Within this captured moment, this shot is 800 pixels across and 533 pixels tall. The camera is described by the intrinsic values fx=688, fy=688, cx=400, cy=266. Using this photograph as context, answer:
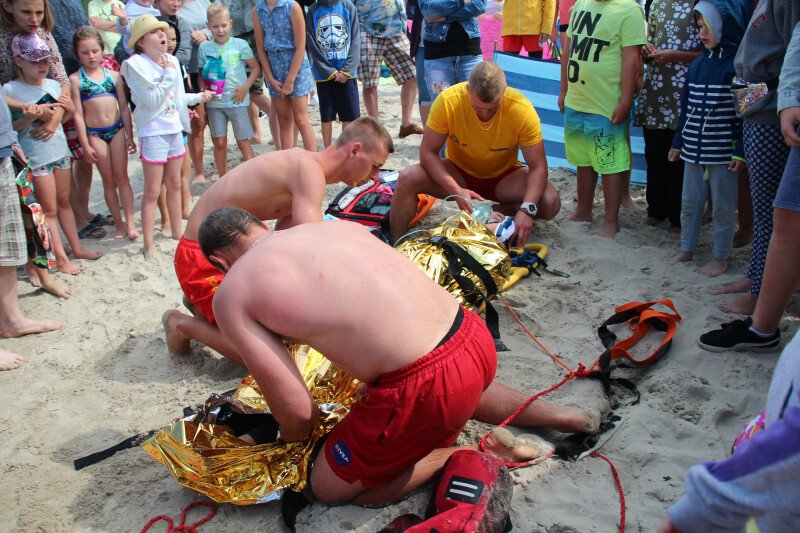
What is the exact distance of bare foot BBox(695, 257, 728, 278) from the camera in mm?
3914

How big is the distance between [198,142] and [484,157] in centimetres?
285

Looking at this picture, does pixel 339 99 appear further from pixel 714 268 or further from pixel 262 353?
pixel 262 353

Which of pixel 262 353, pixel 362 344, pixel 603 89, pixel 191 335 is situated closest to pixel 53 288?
pixel 191 335

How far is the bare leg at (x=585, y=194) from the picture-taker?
4746mm

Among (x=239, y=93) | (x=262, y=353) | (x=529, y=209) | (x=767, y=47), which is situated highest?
(x=767, y=47)

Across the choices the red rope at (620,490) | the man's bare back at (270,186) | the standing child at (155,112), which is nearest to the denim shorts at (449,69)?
the standing child at (155,112)

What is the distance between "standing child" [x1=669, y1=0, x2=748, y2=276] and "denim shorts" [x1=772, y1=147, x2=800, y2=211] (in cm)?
91

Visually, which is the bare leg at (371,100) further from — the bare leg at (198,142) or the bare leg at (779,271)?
the bare leg at (779,271)

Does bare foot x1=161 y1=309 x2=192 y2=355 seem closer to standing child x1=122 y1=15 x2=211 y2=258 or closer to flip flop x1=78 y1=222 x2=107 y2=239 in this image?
standing child x1=122 y1=15 x2=211 y2=258

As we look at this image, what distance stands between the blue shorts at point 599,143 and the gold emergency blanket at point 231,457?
8.52 ft

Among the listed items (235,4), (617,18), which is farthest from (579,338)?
(235,4)

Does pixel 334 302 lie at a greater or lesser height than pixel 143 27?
lesser

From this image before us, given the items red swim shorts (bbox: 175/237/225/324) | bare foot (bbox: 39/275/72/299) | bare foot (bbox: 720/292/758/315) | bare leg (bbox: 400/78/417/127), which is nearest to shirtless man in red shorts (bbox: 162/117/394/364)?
red swim shorts (bbox: 175/237/225/324)

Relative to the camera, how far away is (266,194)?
359cm
